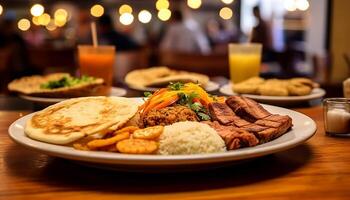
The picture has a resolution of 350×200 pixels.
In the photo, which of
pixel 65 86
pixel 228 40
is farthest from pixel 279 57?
pixel 65 86

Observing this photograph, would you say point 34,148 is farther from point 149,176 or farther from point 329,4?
point 329,4

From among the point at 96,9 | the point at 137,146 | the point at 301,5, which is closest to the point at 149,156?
the point at 137,146

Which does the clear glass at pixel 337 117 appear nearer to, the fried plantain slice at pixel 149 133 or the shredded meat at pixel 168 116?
the shredded meat at pixel 168 116

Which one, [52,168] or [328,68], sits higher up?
[52,168]

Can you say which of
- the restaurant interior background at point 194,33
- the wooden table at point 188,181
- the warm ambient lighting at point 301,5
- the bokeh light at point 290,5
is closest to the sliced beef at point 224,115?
the wooden table at point 188,181

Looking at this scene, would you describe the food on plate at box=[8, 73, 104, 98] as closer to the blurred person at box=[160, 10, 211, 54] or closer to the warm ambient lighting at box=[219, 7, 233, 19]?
the blurred person at box=[160, 10, 211, 54]

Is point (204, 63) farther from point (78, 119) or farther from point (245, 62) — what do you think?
point (78, 119)
